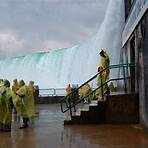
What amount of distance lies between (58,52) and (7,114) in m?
43.6

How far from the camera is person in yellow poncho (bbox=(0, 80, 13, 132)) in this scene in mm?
13945

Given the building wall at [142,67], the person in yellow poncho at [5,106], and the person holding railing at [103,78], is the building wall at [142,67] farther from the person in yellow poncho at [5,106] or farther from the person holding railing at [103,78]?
the person in yellow poncho at [5,106]

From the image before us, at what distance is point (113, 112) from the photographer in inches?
588

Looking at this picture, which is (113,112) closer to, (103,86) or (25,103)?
(103,86)

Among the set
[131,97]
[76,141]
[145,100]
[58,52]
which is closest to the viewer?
[76,141]

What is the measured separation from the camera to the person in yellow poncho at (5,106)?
1395cm

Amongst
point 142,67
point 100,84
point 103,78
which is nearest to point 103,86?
point 100,84

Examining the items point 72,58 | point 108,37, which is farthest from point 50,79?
point 108,37

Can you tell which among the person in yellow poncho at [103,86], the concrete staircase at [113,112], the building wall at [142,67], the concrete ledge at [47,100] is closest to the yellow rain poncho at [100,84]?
the person in yellow poncho at [103,86]

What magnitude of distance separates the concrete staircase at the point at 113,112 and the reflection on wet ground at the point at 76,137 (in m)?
0.58

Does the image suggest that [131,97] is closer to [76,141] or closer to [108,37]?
[76,141]

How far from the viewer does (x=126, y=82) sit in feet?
57.4

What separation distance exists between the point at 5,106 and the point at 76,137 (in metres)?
2.99

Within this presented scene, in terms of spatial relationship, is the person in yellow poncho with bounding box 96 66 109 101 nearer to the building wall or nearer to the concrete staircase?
the concrete staircase
